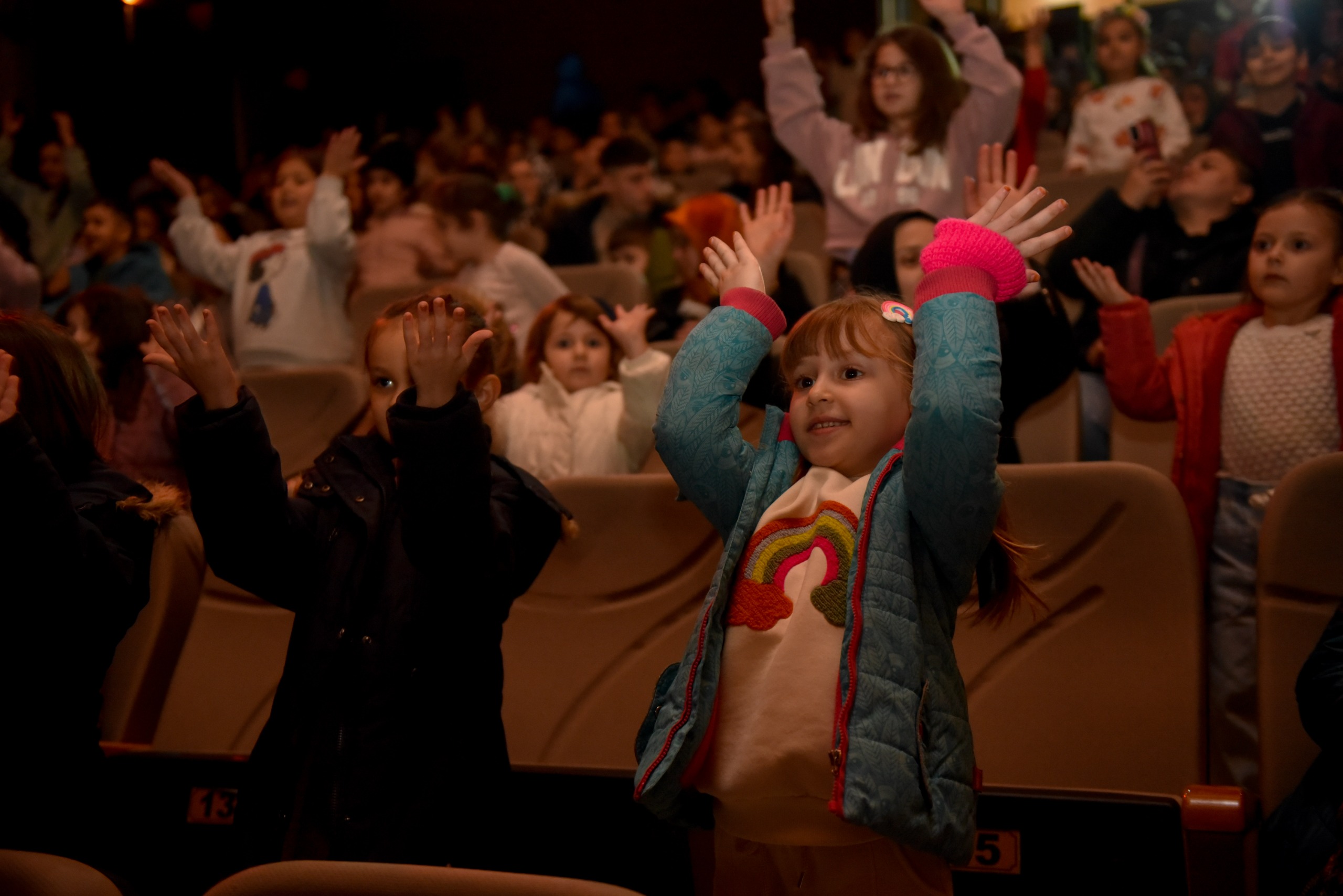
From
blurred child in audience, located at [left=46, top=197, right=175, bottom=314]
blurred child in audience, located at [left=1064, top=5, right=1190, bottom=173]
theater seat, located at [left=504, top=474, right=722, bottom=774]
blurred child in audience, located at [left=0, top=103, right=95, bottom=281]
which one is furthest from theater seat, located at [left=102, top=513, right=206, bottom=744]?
blurred child in audience, located at [left=1064, top=5, right=1190, bottom=173]

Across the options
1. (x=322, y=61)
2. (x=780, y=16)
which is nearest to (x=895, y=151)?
(x=780, y=16)

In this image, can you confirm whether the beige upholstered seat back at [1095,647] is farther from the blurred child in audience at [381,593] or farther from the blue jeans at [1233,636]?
the blurred child in audience at [381,593]

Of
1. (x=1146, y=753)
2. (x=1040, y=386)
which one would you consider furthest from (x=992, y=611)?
(x=1040, y=386)

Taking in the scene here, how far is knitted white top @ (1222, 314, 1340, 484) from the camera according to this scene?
1.97m

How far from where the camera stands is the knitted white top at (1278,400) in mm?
1972

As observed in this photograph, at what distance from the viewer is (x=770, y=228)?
4.95ft

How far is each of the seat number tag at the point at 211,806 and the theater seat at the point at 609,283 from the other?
193cm

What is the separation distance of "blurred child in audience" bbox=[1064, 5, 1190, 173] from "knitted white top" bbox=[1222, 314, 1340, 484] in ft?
6.90

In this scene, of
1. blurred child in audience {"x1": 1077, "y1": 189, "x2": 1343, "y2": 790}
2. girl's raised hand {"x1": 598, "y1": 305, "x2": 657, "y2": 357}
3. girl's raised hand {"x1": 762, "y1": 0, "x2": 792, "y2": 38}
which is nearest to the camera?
blurred child in audience {"x1": 1077, "y1": 189, "x2": 1343, "y2": 790}

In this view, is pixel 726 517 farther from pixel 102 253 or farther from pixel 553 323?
pixel 102 253

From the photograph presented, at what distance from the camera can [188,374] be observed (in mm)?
1214

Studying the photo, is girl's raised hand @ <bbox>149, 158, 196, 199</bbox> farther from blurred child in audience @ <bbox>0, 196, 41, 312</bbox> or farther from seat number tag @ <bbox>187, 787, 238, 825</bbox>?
seat number tag @ <bbox>187, 787, 238, 825</bbox>

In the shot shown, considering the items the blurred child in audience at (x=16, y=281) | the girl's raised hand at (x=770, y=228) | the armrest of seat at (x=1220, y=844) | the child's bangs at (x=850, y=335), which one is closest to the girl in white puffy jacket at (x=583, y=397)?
the girl's raised hand at (x=770, y=228)

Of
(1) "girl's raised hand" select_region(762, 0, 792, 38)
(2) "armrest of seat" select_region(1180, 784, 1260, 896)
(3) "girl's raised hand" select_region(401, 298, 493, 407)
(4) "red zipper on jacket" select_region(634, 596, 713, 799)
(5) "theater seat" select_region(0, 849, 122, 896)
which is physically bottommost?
(2) "armrest of seat" select_region(1180, 784, 1260, 896)
